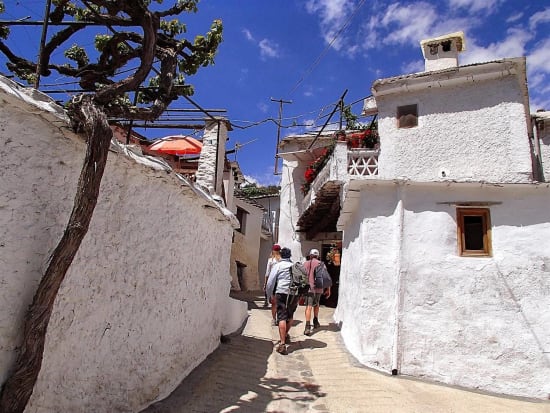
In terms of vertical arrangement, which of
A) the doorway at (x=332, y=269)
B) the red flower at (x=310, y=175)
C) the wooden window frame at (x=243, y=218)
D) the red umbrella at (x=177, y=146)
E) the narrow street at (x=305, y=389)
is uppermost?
the red flower at (x=310, y=175)

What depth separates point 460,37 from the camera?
40.2 feet

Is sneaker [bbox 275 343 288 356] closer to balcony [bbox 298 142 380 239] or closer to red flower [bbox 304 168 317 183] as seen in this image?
balcony [bbox 298 142 380 239]

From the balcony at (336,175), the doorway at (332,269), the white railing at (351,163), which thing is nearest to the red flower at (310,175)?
the balcony at (336,175)

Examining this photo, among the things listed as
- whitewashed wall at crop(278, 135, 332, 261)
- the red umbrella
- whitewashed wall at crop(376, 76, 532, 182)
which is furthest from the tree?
whitewashed wall at crop(278, 135, 332, 261)

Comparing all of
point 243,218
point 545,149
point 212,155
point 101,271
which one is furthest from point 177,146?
point 545,149

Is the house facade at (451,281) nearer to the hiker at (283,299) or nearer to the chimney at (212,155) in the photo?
the hiker at (283,299)

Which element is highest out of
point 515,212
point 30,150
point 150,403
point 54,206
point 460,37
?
point 460,37

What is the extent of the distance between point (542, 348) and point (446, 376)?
1519 millimetres

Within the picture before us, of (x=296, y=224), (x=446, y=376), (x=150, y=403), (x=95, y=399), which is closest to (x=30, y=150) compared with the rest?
(x=95, y=399)

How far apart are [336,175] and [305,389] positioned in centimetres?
634

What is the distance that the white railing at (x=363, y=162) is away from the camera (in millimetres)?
10883

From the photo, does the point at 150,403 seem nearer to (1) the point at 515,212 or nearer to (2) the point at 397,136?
(1) the point at 515,212

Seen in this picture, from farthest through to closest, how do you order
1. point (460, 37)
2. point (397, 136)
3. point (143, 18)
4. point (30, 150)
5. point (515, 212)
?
1. point (460, 37)
2. point (397, 136)
3. point (515, 212)
4. point (143, 18)
5. point (30, 150)

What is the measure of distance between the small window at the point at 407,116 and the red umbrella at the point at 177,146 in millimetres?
5570
